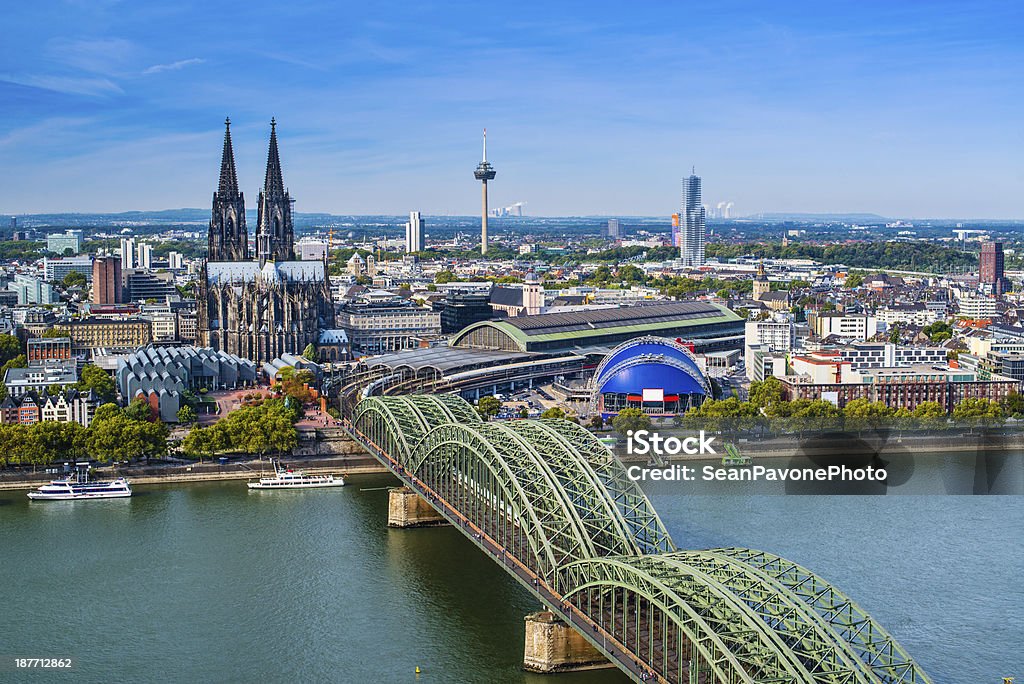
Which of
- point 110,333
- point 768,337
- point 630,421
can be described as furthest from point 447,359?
point 110,333

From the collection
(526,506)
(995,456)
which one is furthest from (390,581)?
(995,456)

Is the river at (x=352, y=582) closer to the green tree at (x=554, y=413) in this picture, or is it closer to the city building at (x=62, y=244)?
the green tree at (x=554, y=413)

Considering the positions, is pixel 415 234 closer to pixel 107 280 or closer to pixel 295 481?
pixel 107 280

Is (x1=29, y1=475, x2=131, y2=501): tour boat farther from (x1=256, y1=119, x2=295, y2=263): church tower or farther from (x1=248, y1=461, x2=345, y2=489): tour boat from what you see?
(x1=256, y1=119, x2=295, y2=263): church tower

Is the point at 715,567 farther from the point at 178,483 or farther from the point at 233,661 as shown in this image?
the point at 178,483

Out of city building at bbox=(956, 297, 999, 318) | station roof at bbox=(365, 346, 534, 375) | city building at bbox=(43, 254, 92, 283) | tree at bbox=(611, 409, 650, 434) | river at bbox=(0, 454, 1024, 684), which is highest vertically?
city building at bbox=(43, 254, 92, 283)

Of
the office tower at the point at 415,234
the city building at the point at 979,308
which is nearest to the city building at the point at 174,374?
the city building at the point at 979,308

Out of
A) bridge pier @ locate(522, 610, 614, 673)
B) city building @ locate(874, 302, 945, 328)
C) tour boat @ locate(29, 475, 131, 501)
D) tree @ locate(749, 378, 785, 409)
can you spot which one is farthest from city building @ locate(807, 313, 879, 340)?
bridge pier @ locate(522, 610, 614, 673)

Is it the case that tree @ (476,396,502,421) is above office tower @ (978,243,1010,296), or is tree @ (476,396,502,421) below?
below
